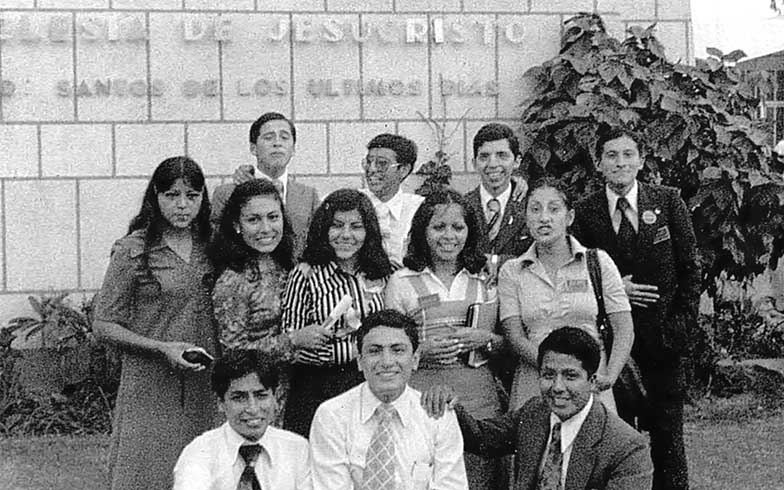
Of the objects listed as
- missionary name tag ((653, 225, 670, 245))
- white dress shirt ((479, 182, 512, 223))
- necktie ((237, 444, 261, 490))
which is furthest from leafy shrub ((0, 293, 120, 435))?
missionary name tag ((653, 225, 670, 245))

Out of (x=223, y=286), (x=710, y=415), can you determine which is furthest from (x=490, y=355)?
(x=710, y=415)

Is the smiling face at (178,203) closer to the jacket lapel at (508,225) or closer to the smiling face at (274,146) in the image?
the smiling face at (274,146)

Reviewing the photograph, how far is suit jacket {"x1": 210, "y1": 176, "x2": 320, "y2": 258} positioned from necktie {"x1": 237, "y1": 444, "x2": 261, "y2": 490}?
3.61 feet

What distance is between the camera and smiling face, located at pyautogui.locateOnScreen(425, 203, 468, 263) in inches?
175

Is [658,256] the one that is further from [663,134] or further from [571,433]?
[663,134]

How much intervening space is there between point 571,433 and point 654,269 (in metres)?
1.19

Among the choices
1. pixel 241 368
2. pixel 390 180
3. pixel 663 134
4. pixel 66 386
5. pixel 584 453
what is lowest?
pixel 66 386

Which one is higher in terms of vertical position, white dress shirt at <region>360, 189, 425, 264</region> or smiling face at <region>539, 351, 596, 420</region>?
white dress shirt at <region>360, 189, 425, 264</region>

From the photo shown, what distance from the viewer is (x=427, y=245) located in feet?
14.7

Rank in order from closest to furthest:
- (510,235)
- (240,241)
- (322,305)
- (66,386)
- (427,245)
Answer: (322,305) → (240,241) → (427,245) → (510,235) → (66,386)

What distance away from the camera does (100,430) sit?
6.81m

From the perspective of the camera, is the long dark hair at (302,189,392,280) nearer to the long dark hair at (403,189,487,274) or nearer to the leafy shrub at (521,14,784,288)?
the long dark hair at (403,189,487,274)

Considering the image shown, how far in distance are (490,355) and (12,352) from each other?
3.43 m

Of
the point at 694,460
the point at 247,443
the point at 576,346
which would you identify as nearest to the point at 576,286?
the point at 576,346
